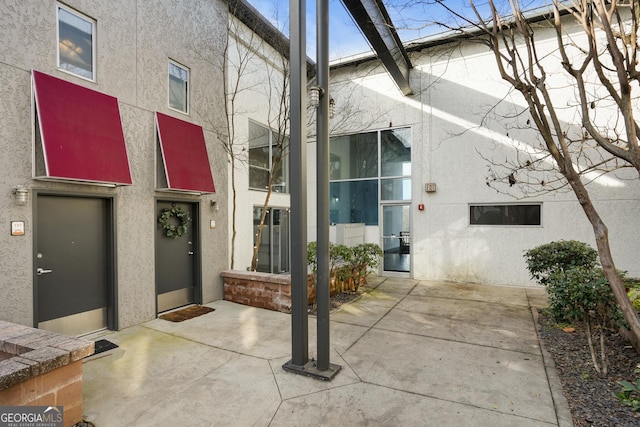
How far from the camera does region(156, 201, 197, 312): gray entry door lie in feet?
19.4

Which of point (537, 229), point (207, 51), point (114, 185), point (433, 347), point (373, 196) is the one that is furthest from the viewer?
point (373, 196)

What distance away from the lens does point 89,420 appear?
287 centimetres

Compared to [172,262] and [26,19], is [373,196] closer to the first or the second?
[172,262]

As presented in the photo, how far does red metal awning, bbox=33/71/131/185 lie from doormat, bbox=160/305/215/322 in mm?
2395

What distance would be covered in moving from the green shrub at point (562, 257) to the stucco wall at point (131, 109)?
6.19 m

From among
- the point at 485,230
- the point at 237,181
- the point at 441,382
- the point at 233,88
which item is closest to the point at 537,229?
the point at 485,230

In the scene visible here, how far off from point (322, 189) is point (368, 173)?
6.52 metres

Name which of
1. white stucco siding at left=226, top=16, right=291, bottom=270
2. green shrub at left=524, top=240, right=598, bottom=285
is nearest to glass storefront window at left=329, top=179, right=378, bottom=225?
white stucco siding at left=226, top=16, right=291, bottom=270

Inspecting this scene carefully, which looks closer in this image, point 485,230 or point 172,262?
point 172,262

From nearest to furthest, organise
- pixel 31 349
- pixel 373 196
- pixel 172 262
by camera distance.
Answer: pixel 31 349
pixel 172 262
pixel 373 196

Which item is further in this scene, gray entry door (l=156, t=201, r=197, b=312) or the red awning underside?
gray entry door (l=156, t=201, r=197, b=312)

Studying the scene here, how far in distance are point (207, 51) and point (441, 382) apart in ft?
23.0
